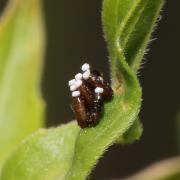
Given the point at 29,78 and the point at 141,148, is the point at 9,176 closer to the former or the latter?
the point at 29,78

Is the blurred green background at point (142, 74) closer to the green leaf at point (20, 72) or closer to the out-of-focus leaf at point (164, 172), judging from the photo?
the green leaf at point (20, 72)

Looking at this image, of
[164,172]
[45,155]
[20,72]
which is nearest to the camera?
[45,155]

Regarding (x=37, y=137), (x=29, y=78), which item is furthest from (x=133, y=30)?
(x=29, y=78)

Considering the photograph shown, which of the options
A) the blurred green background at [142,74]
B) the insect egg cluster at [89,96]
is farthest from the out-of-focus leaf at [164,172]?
the blurred green background at [142,74]

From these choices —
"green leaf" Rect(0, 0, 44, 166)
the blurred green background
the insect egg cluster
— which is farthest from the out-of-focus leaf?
the blurred green background

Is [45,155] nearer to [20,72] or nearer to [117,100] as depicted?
[117,100]

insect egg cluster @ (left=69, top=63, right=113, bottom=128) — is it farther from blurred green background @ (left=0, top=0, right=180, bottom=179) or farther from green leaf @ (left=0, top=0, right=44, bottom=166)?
blurred green background @ (left=0, top=0, right=180, bottom=179)

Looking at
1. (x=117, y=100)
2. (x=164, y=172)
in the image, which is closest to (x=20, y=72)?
(x=164, y=172)
